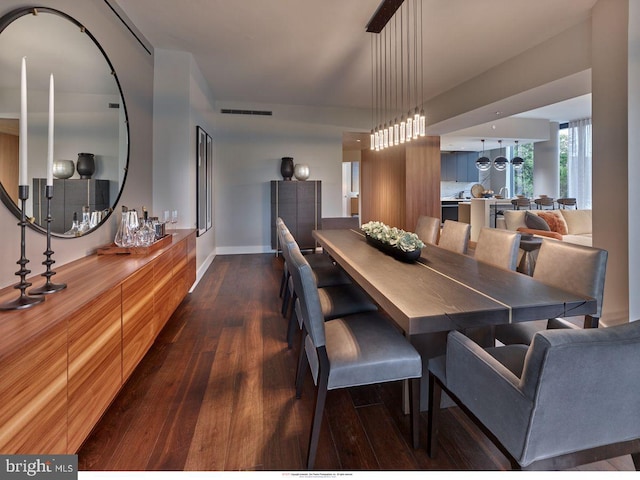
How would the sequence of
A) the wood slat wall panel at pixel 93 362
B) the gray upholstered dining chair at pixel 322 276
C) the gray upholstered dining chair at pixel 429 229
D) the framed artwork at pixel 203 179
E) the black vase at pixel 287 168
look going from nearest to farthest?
the wood slat wall panel at pixel 93 362, the gray upholstered dining chair at pixel 322 276, the gray upholstered dining chair at pixel 429 229, the framed artwork at pixel 203 179, the black vase at pixel 287 168

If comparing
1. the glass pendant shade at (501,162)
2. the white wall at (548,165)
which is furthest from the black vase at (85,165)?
the white wall at (548,165)

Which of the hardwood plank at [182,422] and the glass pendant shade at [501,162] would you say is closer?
the hardwood plank at [182,422]

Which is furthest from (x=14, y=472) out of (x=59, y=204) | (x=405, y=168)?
(x=405, y=168)

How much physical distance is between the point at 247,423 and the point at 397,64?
14.6ft

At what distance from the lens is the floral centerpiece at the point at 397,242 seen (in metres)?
2.27

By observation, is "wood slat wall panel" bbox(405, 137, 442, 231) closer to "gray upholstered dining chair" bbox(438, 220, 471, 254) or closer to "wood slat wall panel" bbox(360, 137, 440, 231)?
"wood slat wall panel" bbox(360, 137, 440, 231)

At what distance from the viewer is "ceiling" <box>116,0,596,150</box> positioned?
119 inches

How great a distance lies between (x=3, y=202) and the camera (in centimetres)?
153

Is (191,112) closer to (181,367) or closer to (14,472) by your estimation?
(181,367)

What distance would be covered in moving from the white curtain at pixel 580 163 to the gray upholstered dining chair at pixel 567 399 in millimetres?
8740

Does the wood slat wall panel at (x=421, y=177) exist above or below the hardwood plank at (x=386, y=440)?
above

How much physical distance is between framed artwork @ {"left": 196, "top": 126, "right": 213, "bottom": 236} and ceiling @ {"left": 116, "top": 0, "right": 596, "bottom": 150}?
928 mm

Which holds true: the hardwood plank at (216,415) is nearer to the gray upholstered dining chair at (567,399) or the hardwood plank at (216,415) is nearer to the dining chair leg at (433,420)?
the dining chair leg at (433,420)

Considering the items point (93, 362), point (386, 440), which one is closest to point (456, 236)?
point (386, 440)
